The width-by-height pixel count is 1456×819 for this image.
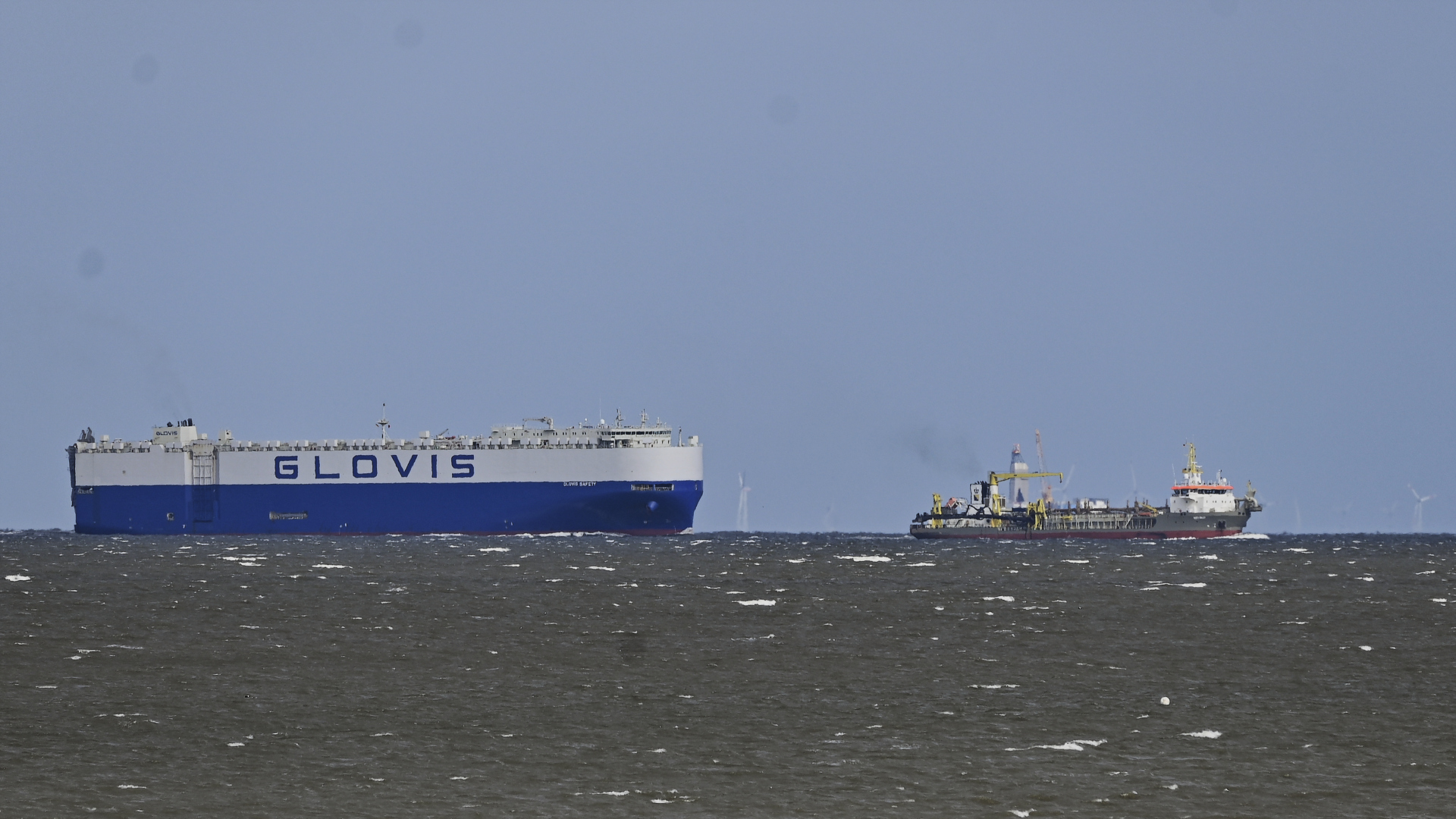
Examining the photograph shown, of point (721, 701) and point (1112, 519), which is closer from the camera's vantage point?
point (721, 701)

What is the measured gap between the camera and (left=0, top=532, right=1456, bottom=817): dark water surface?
25.3 meters

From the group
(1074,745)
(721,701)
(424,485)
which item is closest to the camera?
(1074,745)

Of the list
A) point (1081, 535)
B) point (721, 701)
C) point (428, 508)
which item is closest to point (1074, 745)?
point (721, 701)

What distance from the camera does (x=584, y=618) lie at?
53.5 meters

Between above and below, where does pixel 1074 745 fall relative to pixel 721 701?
below

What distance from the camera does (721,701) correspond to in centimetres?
3466

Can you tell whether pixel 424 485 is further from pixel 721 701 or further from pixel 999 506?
pixel 721 701

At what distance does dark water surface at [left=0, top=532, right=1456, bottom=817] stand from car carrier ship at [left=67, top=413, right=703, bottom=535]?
69.4 m

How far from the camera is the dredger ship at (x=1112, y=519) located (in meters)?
142

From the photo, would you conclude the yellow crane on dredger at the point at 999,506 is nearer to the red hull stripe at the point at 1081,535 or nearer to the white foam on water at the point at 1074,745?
the red hull stripe at the point at 1081,535

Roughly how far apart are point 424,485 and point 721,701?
10941 cm

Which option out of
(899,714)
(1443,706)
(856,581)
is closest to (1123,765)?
(899,714)

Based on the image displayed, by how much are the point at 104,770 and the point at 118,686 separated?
1021 cm

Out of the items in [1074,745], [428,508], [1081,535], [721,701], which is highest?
[428,508]
